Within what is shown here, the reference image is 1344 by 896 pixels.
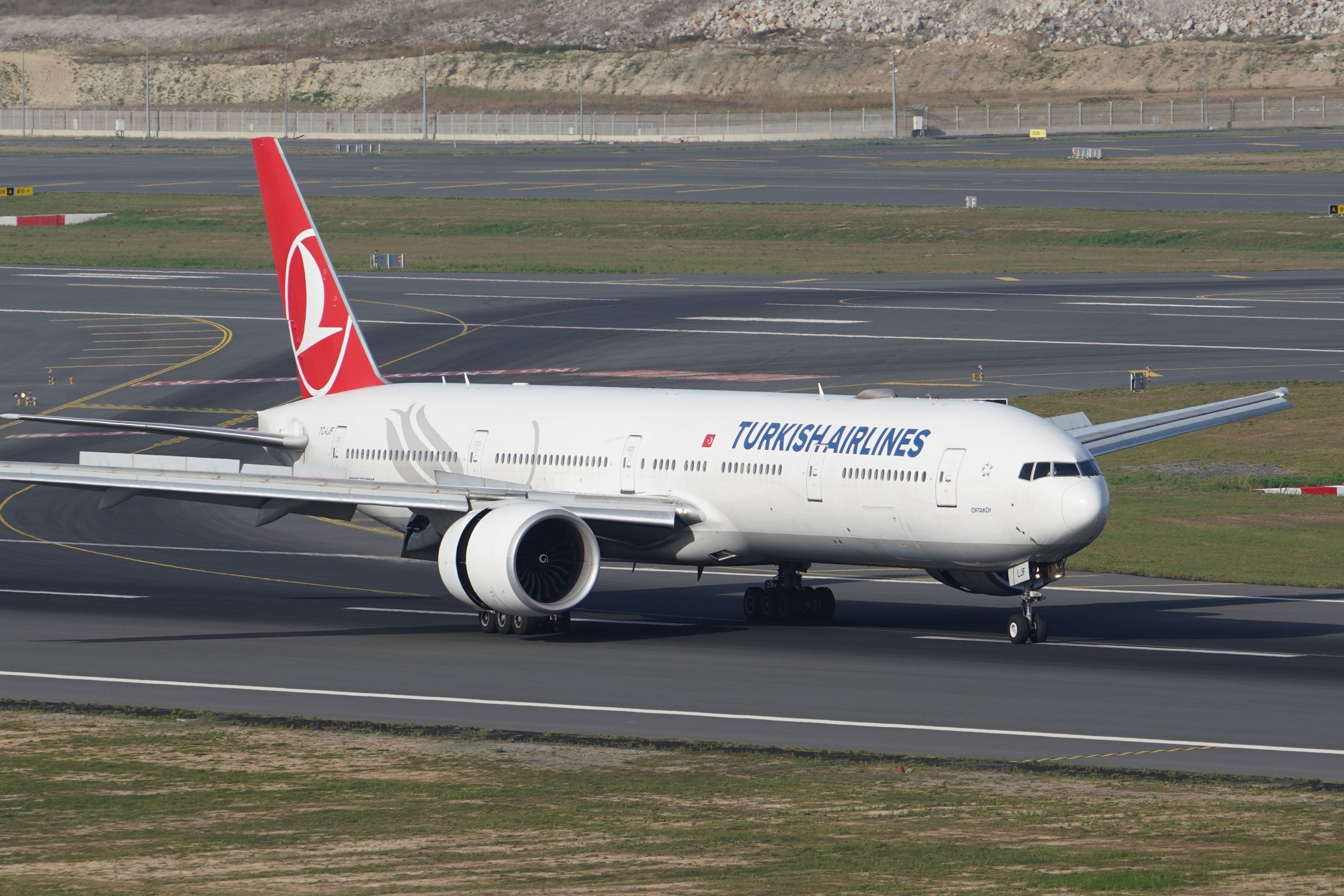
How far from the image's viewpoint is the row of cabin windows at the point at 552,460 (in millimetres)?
42875

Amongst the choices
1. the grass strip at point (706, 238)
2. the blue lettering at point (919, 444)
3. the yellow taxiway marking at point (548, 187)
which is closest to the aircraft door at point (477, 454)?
the blue lettering at point (919, 444)

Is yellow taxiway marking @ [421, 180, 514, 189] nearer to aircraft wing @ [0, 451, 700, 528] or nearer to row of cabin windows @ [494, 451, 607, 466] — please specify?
row of cabin windows @ [494, 451, 607, 466]

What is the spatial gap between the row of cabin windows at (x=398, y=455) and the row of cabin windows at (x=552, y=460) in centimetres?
145

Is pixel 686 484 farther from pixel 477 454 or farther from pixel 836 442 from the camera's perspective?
pixel 477 454

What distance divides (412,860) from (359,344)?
28558 mm

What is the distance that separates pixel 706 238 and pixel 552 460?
87.9 metres

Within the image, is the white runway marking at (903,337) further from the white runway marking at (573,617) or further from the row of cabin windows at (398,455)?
the white runway marking at (573,617)

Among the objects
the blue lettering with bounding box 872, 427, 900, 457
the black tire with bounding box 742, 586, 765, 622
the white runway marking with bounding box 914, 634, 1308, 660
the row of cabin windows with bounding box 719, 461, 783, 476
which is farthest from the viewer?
the black tire with bounding box 742, 586, 765, 622

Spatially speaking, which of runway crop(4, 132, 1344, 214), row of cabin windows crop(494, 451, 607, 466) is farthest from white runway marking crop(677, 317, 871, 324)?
runway crop(4, 132, 1344, 214)

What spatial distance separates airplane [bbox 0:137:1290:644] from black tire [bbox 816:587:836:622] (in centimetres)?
5

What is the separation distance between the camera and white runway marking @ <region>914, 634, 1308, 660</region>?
3791cm

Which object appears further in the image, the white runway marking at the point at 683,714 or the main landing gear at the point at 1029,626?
the main landing gear at the point at 1029,626

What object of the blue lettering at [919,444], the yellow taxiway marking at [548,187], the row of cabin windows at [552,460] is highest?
the yellow taxiway marking at [548,187]

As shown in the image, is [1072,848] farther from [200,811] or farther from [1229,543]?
[1229,543]
